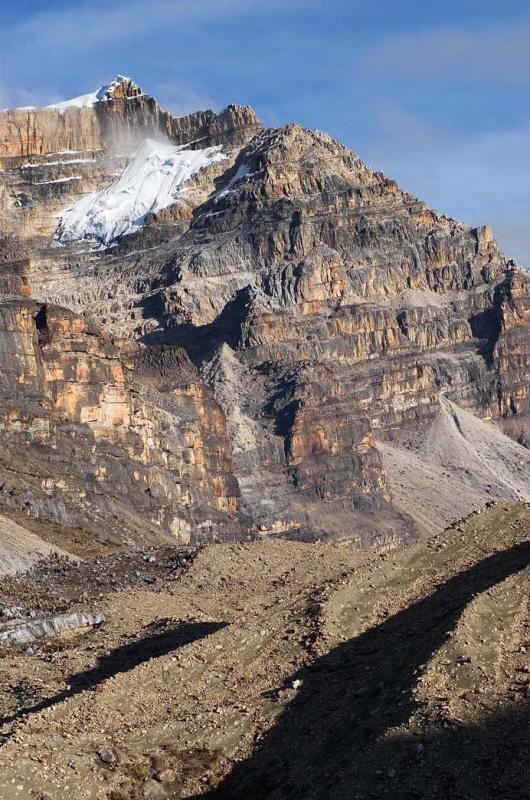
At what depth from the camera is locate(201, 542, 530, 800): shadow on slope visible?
3206 cm

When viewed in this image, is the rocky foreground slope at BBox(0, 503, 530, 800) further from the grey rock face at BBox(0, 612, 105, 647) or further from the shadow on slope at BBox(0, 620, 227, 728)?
the grey rock face at BBox(0, 612, 105, 647)

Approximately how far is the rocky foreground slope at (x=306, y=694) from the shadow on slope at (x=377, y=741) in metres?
0.05

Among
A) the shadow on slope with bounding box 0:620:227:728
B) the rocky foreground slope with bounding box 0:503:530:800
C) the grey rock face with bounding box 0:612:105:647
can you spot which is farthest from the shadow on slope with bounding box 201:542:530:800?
the grey rock face with bounding box 0:612:105:647

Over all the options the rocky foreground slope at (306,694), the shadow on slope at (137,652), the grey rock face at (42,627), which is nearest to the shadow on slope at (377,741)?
the rocky foreground slope at (306,694)

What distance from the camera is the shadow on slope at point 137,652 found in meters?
43.5

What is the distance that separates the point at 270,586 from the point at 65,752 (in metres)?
25.9

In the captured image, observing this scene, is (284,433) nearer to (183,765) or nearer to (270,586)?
(270,586)

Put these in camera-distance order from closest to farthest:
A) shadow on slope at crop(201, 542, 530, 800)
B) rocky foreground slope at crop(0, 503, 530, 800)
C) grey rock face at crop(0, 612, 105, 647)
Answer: shadow on slope at crop(201, 542, 530, 800)
rocky foreground slope at crop(0, 503, 530, 800)
grey rock face at crop(0, 612, 105, 647)

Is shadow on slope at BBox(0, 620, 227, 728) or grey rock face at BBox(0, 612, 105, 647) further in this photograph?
grey rock face at BBox(0, 612, 105, 647)

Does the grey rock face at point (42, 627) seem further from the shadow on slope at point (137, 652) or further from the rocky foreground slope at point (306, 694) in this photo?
the shadow on slope at point (137, 652)

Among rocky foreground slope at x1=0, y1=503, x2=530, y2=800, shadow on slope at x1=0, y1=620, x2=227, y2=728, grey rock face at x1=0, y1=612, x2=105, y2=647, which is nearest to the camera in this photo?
rocky foreground slope at x1=0, y1=503, x2=530, y2=800

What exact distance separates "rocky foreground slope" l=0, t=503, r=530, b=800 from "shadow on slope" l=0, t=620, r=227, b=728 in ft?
0.33

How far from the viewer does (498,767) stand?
32281 mm

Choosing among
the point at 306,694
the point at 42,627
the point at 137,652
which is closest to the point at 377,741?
the point at 306,694
